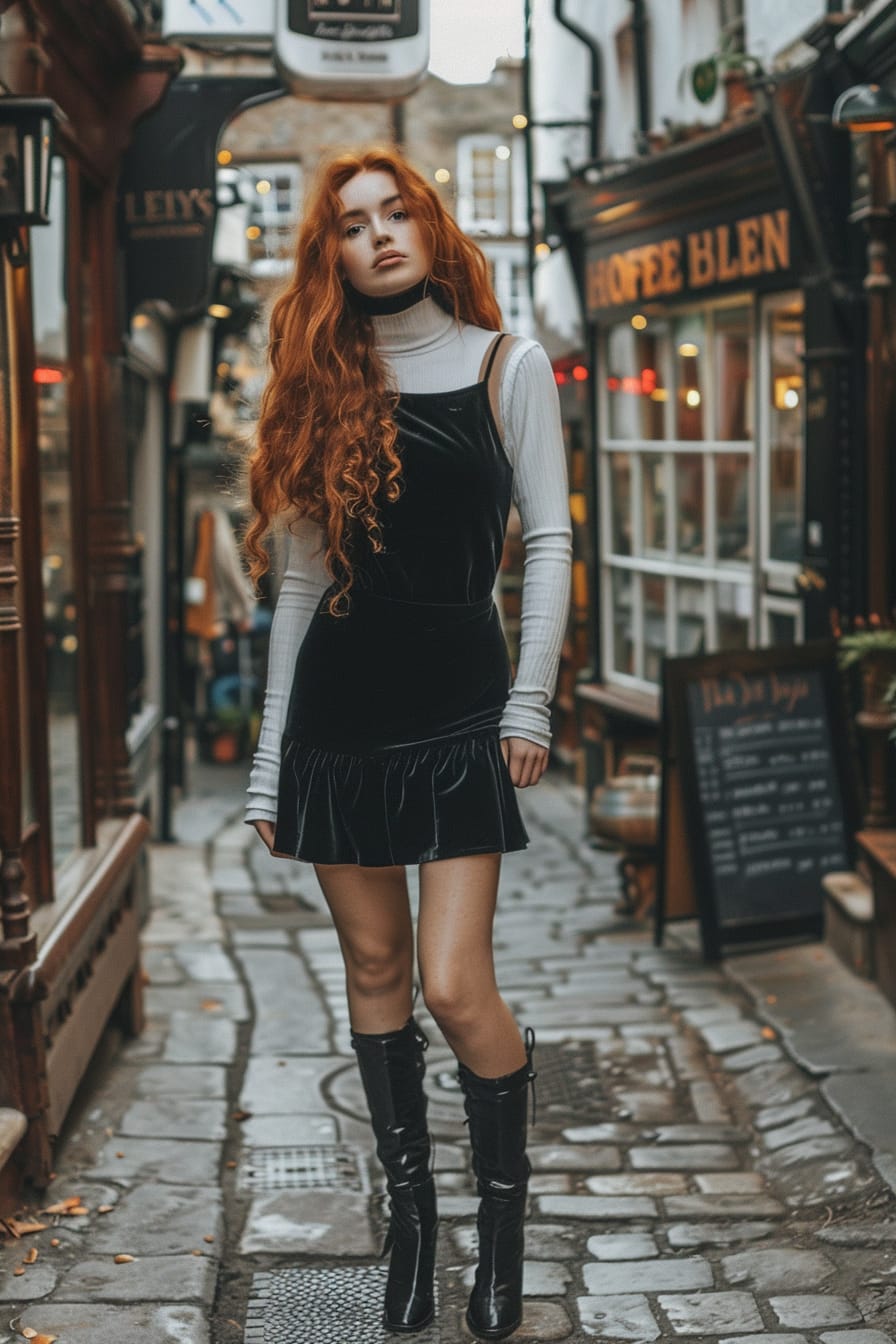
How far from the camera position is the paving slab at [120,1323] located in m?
3.29

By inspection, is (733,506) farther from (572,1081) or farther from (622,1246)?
(622,1246)

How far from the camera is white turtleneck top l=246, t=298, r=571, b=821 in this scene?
3.09 metres

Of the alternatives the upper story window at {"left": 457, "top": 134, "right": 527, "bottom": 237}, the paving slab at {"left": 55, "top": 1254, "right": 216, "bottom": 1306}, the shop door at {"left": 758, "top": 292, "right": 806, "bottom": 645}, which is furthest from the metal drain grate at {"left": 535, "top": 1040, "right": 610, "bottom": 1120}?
the upper story window at {"left": 457, "top": 134, "right": 527, "bottom": 237}

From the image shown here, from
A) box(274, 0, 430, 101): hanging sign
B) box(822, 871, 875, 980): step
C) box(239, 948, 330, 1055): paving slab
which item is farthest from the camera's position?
box(274, 0, 430, 101): hanging sign

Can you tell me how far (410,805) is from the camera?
10.3 ft

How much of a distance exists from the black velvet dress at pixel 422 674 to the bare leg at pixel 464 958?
50 millimetres

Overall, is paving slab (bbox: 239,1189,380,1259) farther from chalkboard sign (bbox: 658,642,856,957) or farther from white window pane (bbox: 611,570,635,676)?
white window pane (bbox: 611,570,635,676)

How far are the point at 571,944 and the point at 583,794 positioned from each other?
4901mm

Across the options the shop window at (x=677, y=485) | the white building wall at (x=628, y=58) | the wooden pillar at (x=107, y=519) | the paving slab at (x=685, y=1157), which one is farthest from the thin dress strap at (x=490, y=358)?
the shop window at (x=677, y=485)

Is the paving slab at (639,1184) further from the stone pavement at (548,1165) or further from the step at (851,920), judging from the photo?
the step at (851,920)

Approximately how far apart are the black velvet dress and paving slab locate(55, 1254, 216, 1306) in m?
0.99

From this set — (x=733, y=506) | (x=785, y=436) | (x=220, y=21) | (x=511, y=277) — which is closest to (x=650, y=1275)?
(x=220, y=21)

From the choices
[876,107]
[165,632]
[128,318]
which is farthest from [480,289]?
[165,632]

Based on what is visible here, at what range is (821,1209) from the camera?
158 inches
